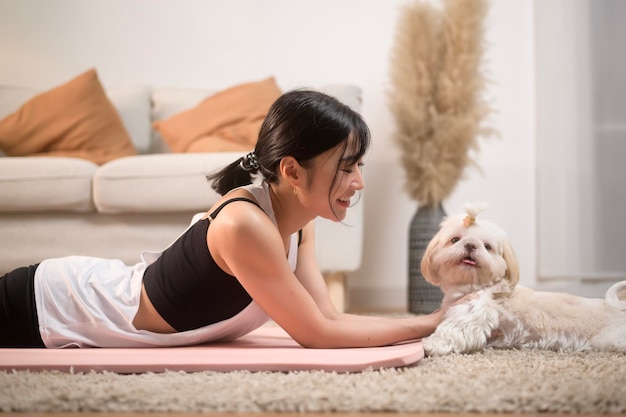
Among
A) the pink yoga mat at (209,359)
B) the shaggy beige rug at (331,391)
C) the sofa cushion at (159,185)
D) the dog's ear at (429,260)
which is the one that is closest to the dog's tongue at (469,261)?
the dog's ear at (429,260)

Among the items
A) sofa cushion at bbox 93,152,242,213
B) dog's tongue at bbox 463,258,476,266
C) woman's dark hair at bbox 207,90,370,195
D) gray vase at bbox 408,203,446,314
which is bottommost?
gray vase at bbox 408,203,446,314

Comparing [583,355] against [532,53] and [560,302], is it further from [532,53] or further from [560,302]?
[532,53]

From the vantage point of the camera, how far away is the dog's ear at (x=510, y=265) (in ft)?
5.70

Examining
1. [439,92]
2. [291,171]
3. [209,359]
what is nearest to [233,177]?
[291,171]

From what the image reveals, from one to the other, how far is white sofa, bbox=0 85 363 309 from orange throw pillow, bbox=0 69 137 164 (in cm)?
46

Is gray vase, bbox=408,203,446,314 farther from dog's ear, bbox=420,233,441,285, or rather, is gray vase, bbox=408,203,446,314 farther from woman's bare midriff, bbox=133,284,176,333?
woman's bare midriff, bbox=133,284,176,333

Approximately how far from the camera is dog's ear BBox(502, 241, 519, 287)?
68.4 inches

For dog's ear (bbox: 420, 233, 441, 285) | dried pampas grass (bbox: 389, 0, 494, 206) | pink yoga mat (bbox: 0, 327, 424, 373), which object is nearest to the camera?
pink yoga mat (bbox: 0, 327, 424, 373)

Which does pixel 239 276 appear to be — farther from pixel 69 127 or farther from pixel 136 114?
pixel 136 114

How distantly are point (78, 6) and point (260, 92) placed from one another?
132 cm

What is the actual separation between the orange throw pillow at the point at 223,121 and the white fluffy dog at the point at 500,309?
65.2 inches

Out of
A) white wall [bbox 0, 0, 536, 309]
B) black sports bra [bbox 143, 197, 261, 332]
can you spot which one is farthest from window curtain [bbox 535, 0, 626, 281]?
black sports bra [bbox 143, 197, 261, 332]

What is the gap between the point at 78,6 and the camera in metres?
4.02

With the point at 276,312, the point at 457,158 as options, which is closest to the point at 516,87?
the point at 457,158
